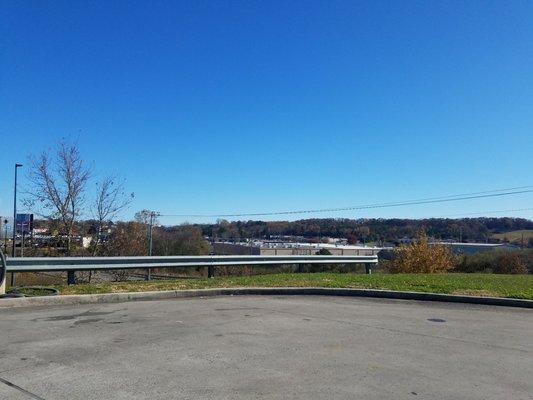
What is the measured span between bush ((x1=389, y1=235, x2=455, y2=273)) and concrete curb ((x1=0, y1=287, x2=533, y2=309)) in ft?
64.5

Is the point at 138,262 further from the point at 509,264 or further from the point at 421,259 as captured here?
the point at 509,264

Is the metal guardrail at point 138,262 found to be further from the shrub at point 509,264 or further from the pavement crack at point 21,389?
the shrub at point 509,264

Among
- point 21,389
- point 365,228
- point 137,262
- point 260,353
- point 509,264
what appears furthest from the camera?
point 365,228

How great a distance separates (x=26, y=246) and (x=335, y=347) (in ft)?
79.1

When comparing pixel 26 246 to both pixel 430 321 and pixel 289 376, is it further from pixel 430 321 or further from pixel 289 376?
pixel 289 376

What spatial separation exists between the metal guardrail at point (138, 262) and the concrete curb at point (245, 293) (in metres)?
1.56

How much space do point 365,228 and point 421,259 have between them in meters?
26.6

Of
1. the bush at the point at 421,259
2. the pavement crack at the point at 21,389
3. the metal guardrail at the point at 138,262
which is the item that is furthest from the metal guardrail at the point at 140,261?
the bush at the point at 421,259

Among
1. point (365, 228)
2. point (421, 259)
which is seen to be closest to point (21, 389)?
point (421, 259)

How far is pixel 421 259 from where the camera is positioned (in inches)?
1291

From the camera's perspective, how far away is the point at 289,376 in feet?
19.1

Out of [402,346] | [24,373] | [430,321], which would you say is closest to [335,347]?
[402,346]

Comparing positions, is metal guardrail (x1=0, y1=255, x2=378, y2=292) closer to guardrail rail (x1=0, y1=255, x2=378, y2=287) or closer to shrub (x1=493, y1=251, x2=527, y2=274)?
guardrail rail (x1=0, y1=255, x2=378, y2=287)

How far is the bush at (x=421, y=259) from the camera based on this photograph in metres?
32.6
